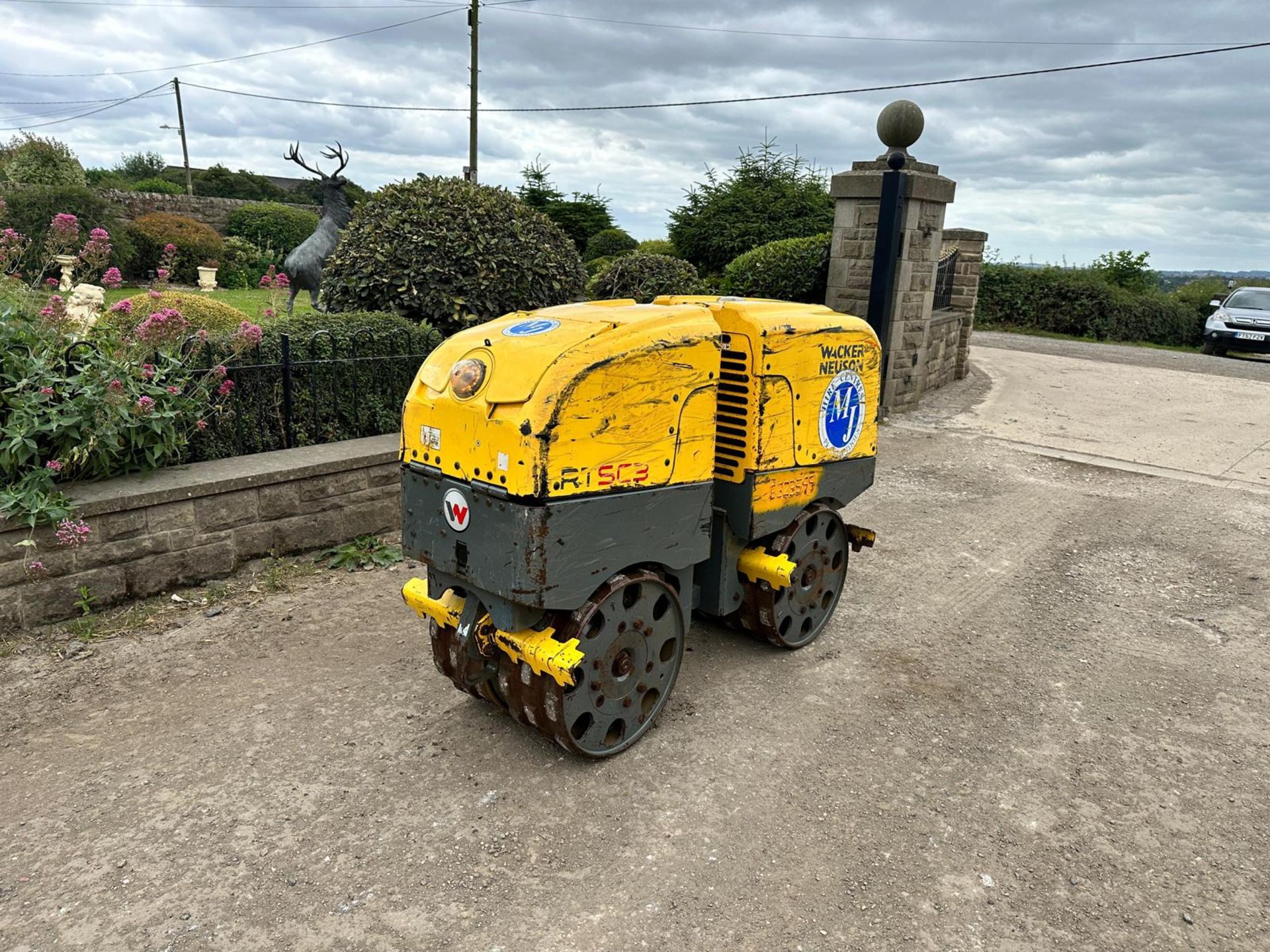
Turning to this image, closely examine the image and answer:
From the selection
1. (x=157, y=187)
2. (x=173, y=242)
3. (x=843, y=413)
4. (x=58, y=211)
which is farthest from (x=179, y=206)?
(x=843, y=413)

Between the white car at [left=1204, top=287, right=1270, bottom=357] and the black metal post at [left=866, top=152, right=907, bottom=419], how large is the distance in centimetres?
1199

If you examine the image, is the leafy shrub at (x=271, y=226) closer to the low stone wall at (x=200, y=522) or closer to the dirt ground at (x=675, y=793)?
the low stone wall at (x=200, y=522)

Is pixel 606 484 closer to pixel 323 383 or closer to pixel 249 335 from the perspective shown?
pixel 249 335

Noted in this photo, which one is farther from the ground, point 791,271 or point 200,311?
point 791,271

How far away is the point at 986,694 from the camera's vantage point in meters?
3.83

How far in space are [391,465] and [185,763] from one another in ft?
8.05

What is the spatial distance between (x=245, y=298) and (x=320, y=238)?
6840mm

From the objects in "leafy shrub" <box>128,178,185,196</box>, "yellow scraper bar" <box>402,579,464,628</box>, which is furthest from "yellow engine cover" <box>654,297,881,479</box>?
"leafy shrub" <box>128,178,185,196</box>

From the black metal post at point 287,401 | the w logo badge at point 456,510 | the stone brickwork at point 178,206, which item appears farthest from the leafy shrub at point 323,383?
the stone brickwork at point 178,206

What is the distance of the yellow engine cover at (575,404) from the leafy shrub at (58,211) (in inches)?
682

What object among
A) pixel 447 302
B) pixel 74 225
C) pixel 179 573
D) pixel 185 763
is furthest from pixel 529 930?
pixel 447 302

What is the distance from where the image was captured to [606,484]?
287cm

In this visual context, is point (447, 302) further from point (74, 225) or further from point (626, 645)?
point (626, 645)

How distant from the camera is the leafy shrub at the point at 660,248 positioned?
14562mm
